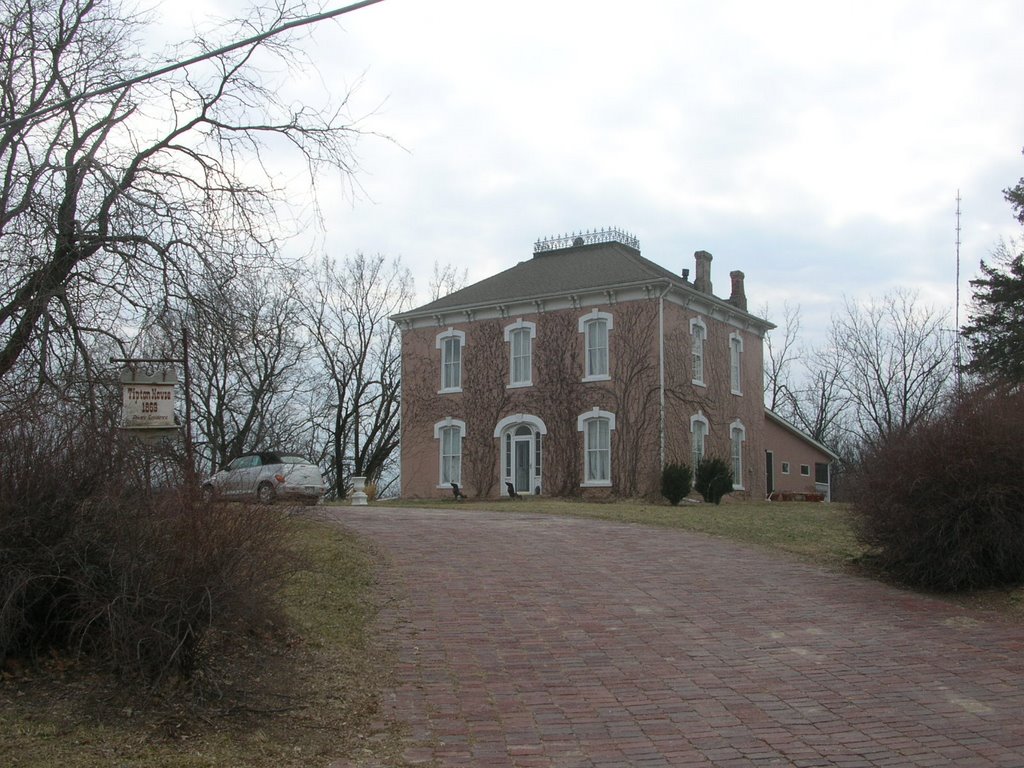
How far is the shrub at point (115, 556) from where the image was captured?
6.94 m

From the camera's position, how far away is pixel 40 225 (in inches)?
447

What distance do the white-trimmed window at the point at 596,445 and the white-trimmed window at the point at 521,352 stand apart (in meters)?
2.34

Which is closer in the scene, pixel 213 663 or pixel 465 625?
pixel 213 663

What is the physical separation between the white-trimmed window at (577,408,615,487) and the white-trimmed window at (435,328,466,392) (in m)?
4.78

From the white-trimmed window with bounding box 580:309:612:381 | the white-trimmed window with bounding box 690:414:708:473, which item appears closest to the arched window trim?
Answer: the white-trimmed window with bounding box 580:309:612:381

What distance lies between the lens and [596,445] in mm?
29453

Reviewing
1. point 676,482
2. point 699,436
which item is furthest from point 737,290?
point 676,482

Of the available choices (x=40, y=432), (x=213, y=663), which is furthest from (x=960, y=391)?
(x=40, y=432)

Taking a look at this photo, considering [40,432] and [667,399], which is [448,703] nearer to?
[40,432]

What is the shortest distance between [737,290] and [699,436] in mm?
6599

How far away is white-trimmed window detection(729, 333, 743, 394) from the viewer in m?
32.7

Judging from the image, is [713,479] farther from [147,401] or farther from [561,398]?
[147,401]

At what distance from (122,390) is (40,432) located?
2567 millimetres

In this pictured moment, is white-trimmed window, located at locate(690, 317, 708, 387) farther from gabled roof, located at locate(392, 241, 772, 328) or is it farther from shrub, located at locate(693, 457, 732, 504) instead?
shrub, located at locate(693, 457, 732, 504)
